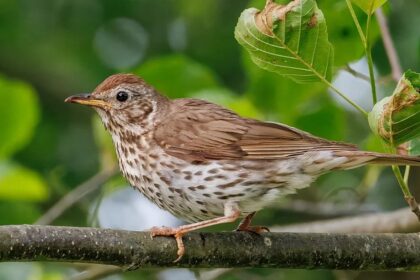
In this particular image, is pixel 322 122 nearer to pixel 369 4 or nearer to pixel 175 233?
pixel 175 233

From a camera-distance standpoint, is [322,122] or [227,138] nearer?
[227,138]

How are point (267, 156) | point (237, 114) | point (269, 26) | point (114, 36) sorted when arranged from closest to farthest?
point (269, 26) → point (267, 156) → point (237, 114) → point (114, 36)

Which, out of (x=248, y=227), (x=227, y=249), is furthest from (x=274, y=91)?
(x=227, y=249)

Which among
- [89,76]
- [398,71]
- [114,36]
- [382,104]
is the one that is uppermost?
[114,36]

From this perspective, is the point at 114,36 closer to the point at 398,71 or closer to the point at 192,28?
the point at 192,28

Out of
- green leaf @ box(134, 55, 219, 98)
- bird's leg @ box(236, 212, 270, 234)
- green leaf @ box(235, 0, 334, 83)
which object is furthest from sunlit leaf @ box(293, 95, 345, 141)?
green leaf @ box(235, 0, 334, 83)

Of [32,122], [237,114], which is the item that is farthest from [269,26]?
[32,122]

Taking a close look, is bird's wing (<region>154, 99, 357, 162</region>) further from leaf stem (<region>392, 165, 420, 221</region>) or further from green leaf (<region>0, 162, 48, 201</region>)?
green leaf (<region>0, 162, 48, 201</region>)
